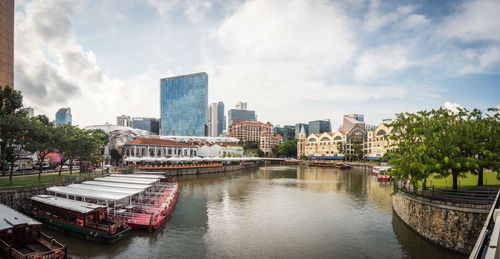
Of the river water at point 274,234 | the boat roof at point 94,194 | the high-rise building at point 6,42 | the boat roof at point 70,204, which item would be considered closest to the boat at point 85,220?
the boat roof at point 70,204

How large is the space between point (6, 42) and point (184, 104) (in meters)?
135

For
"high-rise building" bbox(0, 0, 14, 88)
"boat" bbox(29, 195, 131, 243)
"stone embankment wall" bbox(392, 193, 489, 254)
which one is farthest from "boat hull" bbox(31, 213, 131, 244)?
"high-rise building" bbox(0, 0, 14, 88)

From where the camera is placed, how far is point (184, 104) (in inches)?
7411

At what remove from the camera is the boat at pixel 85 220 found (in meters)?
19.2

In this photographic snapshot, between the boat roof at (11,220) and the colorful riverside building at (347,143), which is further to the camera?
the colorful riverside building at (347,143)

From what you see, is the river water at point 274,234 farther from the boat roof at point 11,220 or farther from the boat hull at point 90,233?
the boat roof at point 11,220

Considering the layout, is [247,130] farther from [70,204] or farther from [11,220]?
[11,220]

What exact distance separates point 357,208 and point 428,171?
45.9 ft

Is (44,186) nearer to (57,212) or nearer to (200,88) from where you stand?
(57,212)

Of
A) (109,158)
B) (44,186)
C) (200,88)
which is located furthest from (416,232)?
(200,88)

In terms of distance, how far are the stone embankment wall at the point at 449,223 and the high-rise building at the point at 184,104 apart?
544ft

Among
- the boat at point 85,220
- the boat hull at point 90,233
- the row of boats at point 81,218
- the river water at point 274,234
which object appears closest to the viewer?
the row of boats at point 81,218

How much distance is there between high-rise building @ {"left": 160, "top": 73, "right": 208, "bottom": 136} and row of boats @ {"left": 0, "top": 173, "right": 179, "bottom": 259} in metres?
156

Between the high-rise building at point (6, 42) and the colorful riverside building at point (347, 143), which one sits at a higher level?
the high-rise building at point (6, 42)
